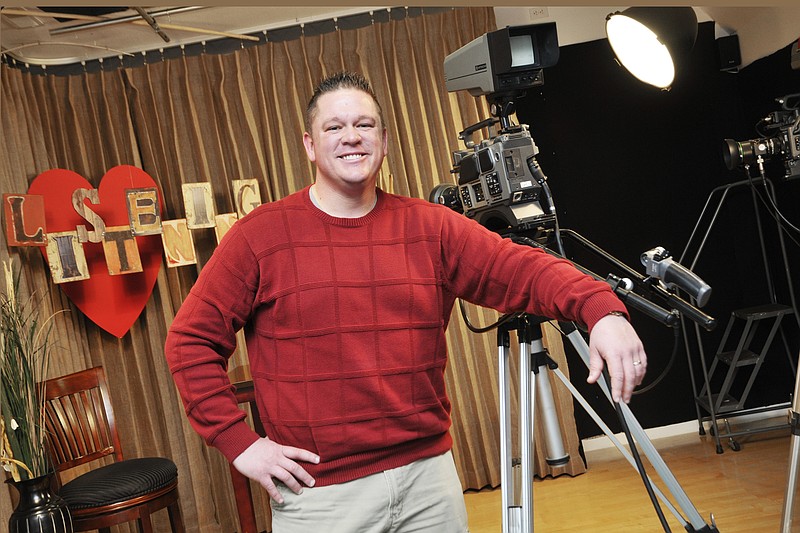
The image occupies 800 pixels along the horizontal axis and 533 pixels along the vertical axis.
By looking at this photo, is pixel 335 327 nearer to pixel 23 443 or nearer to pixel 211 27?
pixel 23 443

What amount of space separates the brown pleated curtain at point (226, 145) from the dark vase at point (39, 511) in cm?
114

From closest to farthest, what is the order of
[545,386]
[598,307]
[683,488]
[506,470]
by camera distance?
[598,307] < [506,470] < [545,386] < [683,488]

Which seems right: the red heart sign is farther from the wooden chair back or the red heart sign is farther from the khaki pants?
the khaki pants

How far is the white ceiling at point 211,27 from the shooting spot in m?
3.67

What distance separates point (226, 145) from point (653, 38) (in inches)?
94.5

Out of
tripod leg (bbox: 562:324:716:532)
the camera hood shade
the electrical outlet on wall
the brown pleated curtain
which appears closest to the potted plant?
the brown pleated curtain

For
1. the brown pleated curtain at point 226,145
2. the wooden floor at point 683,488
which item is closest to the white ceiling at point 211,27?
the brown pleated curtain at point 226,145

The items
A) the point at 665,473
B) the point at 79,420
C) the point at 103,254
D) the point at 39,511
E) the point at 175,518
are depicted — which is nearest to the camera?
the point at 665,473

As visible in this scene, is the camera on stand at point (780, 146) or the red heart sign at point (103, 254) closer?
the camera on stand at point (780, 146)

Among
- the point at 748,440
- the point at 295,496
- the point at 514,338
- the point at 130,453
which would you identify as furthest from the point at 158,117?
the point at 748,440

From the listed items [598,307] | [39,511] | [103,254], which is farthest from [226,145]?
[598,307]

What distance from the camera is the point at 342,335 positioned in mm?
1468

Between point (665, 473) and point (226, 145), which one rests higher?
point (226, 145)

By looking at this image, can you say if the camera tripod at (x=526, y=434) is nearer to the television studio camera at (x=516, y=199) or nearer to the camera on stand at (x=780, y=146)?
the television studio camera at (x=516, y=199)
